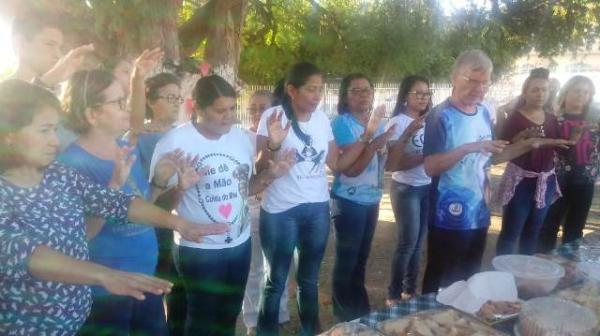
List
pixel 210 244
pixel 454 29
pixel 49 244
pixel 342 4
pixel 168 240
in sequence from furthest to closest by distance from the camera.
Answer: pixel 342 4 < pixel 454 29 < pixel 168 240 < pixel 210 244 < pixel 49 244

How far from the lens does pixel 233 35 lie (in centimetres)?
589

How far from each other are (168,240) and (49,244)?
1.26 m

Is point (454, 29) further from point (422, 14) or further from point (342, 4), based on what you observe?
point (342, 4)

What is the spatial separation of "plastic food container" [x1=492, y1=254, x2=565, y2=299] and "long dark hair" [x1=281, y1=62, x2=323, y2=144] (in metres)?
1.18

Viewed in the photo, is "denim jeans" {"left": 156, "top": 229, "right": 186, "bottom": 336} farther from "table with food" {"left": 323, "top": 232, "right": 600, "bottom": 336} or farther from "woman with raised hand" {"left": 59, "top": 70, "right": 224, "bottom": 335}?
"table with food" {"left": 323, "top": 232, "right": 600, "bottom": 336}

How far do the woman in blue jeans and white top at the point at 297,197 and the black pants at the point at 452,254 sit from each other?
1.98 ft

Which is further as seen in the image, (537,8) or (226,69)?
(537,8)

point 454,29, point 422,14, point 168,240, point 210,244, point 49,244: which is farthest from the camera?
point 454,29

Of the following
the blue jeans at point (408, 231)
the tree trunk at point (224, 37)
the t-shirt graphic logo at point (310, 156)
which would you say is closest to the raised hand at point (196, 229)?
the t-shirt graphic logo at point (310, 156)

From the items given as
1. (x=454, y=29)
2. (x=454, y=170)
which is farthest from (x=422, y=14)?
(x=454, y=170)

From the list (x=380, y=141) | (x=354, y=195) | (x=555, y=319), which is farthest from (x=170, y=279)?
(x=555, y=319)

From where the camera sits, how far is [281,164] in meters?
2.38

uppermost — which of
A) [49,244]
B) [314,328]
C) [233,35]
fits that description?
[233,35]

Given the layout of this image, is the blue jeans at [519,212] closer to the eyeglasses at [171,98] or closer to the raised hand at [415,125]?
the raised hand at [415,125]
